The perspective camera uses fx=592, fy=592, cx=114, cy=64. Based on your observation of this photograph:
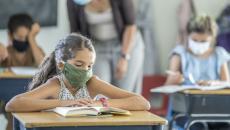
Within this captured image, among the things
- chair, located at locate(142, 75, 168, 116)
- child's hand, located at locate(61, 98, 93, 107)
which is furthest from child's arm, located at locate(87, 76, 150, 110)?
chair, located at locate(142, 75, 168, 116)

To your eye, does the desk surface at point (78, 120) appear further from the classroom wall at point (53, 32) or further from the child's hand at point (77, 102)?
the classroom wall at point (53, 32)

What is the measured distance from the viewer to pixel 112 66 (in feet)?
16.7

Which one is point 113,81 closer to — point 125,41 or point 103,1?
point 125,41

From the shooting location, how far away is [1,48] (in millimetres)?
5066

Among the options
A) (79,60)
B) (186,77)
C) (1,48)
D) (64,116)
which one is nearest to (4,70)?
(1,48)

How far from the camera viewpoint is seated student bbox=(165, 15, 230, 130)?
489cm

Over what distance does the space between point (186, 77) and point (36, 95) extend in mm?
2113

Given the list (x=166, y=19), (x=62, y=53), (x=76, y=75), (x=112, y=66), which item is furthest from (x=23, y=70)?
(x=166, y=19)

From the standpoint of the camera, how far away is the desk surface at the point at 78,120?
254 centimetres

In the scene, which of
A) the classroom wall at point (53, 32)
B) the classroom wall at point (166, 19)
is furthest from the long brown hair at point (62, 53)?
the classroom wall at point (166, 19)

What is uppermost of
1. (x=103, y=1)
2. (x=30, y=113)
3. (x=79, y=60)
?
(x=103, y=1)

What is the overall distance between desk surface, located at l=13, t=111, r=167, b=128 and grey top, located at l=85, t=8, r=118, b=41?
2260 mm

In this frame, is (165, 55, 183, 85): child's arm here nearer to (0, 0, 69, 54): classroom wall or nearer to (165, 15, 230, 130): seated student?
(165, 15, 230, 130): seated student

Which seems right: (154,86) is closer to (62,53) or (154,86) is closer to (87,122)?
(62,53)
